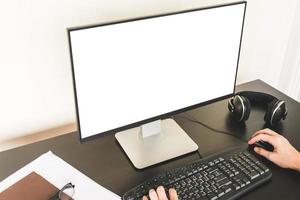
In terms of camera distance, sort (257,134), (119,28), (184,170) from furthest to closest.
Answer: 1. (257,134)
2. (184,170)
3. (119,28)

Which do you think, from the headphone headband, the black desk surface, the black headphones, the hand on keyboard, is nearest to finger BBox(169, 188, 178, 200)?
the hand on keyboard

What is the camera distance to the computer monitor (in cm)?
77

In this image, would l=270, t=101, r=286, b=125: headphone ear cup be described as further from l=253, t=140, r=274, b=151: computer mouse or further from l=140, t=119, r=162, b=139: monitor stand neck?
l=140, t=119, r=162, b=139: monitor stand neck

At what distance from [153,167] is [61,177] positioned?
266 mm

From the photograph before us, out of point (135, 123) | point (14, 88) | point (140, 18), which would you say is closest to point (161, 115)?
point (135, 123)

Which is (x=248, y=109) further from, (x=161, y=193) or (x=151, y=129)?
(x=161, y=193)

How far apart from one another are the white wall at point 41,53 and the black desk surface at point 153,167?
9 cm

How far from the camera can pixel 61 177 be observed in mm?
878

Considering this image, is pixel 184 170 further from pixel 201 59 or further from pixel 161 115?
pixel 201 59

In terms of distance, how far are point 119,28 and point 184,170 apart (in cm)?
43

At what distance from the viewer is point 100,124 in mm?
854

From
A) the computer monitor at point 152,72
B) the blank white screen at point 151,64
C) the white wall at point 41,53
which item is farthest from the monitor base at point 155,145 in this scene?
the white wall at point 41,53

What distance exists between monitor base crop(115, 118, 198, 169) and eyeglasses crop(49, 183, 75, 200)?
0.20 meters

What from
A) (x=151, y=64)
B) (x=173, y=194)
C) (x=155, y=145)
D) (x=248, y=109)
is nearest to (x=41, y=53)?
(x=151, y=64)
